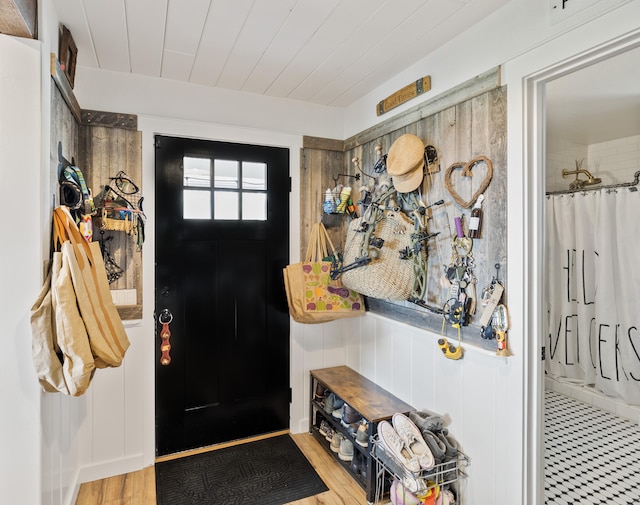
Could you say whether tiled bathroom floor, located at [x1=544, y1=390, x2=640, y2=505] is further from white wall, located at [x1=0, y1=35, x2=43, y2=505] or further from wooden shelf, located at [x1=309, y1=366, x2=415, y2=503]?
white wall, located at [x1=0, y1=35, x2=43, y2=505]

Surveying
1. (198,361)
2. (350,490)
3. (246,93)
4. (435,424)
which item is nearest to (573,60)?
(435,424)

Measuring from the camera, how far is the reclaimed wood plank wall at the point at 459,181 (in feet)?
5.30

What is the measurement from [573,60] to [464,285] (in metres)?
1.00

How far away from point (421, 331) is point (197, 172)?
1.73m

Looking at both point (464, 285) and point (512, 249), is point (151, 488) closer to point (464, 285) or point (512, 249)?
point (464, 285)

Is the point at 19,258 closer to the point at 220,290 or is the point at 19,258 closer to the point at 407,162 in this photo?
the point at 220,290

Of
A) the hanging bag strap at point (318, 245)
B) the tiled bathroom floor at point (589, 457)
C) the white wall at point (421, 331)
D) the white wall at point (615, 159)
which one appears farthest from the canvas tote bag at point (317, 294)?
the white wall at point (615, 159)

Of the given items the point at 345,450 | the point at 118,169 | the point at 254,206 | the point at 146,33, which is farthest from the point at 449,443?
the point at 146,33

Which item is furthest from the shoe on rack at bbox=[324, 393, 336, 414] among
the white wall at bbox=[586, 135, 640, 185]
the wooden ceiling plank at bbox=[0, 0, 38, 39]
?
the white wall at bbox=[586, 135, 640, 185]

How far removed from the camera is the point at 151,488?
6.84 feet

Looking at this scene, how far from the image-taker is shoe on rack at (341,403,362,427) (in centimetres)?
224

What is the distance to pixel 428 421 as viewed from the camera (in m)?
1.84

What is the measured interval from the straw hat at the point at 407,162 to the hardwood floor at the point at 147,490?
5.71ft

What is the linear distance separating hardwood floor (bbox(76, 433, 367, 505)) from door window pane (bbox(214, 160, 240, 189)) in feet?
6.11
